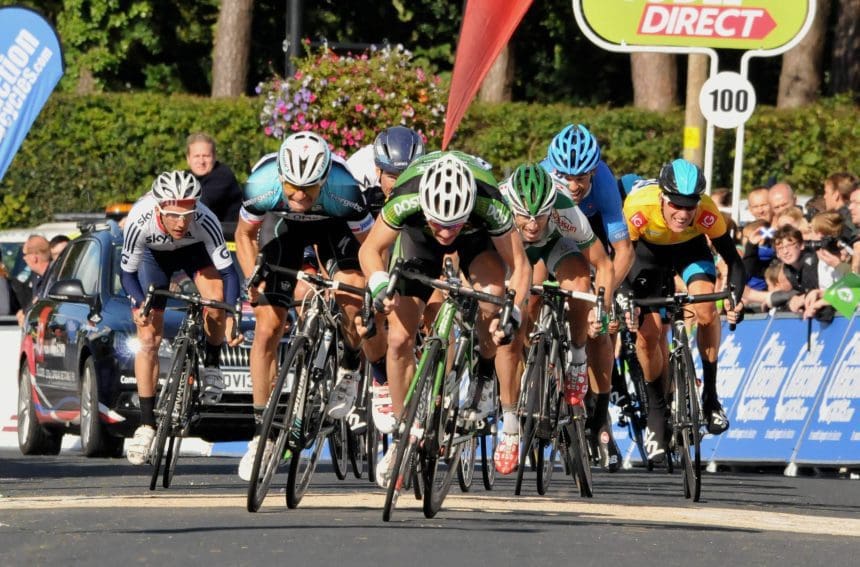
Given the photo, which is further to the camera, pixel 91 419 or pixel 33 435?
pixel 33 435

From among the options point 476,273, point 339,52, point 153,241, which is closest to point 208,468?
point 153,241

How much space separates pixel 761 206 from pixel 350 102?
7810 millimetres

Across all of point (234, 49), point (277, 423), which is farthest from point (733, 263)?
point (234, 49)

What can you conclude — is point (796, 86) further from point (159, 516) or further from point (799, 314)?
point (159, 516)

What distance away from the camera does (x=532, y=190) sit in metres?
12.6

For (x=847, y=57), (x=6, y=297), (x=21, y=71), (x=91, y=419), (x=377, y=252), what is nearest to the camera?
A: (x=377, y=252)

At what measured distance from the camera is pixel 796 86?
36.2 meters

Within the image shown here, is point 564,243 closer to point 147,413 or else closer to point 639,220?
point 639,220

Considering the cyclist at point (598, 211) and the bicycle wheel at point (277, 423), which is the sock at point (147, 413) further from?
the cyclist at point (598, 211)

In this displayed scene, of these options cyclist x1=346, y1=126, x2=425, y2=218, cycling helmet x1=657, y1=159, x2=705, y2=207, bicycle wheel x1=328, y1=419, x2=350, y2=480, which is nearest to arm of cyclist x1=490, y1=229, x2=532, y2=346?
cyclist x1=346, y1=126, x2=425, y2=218

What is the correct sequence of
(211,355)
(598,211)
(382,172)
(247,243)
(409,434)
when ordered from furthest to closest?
(211,355) < (598,211) < (382,172) < (247,243) < (409,434)

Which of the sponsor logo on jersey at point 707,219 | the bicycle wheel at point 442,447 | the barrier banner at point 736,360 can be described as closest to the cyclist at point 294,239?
the bicycle wheel at point 442,447

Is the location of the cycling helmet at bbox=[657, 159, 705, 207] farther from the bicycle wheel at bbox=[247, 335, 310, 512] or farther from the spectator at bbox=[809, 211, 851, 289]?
the spectator at bbox=[809, 211, 851, 289]

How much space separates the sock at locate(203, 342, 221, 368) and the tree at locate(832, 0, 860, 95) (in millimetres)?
23996
